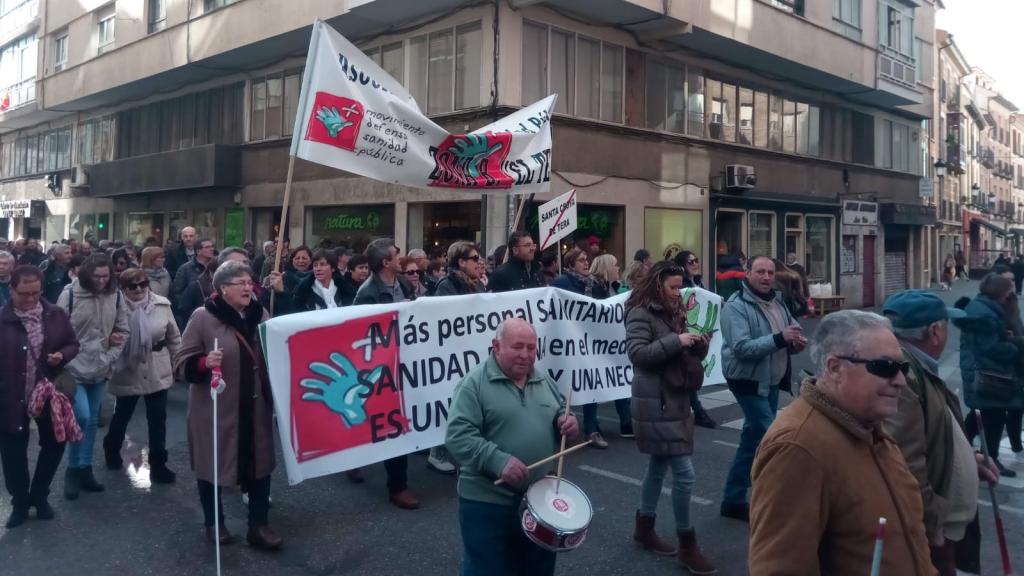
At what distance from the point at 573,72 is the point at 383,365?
11731mm

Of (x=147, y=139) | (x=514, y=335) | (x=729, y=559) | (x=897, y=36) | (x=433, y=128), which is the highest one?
(x=897, y=36)

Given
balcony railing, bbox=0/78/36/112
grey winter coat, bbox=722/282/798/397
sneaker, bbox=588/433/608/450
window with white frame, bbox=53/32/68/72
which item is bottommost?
sneaker, bbox=588/433/608/450

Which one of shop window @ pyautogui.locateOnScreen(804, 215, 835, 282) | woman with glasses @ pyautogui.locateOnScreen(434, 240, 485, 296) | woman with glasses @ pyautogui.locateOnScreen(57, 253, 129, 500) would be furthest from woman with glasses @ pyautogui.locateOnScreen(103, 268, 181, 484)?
shop window @ pyautogui.locateOnScreen(804, 215, 835, 282)

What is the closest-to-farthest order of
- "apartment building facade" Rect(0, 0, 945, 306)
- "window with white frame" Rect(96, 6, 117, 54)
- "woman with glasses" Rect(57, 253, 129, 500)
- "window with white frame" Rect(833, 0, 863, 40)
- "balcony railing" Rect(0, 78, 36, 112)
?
"woman with glasses" Rect(57, 253, 129, 500)
"apartment building facade" Rect(0, 0, 945, 306)
"window with white frame" Rect(833, 0, 863, 40)
"window with white frame" Rect(96, 6, 117, 54)
"balcony railing" Rect(0, 78, 36, 112)

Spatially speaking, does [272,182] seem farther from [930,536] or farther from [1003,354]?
[930,536]

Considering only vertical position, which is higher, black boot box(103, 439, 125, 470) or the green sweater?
the green sweater

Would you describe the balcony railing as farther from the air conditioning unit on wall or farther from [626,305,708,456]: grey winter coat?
[626,305,708,456]: grey winter coat

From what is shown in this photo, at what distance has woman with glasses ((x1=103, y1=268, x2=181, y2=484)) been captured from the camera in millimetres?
6691

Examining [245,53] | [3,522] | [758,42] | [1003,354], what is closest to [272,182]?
[245,53]

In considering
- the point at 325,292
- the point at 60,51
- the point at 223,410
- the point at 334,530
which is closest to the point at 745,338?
the point at 334,530

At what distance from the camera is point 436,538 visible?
555 centimetres

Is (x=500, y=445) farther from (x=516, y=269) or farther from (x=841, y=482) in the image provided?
(x=516, y=269)

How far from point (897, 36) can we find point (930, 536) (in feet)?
86.3

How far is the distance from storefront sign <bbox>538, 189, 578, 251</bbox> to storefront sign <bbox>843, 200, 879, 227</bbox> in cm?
1639
